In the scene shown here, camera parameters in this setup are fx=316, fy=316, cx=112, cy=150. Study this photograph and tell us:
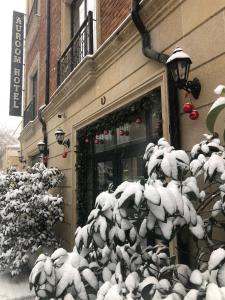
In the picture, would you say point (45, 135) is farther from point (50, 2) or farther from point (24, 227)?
point (50, 2)

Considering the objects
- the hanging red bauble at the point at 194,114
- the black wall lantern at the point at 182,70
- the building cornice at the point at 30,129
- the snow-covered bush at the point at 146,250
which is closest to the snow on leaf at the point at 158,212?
the snow-covered bush at the point at 146,250

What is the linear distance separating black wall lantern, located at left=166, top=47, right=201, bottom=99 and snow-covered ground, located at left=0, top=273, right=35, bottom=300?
432 centimetres

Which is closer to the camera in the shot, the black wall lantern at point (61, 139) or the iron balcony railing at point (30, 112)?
the black wall lantern at point (61, 139)

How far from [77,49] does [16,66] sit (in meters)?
7.06

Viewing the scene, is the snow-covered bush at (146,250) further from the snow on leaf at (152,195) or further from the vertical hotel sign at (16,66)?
the vertical hotel sign at (16,66)

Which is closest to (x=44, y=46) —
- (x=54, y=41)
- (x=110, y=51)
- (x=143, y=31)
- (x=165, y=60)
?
(x=54, y=41)

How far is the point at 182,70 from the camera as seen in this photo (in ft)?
10.0

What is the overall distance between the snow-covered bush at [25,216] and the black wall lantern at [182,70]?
4344 millimetres

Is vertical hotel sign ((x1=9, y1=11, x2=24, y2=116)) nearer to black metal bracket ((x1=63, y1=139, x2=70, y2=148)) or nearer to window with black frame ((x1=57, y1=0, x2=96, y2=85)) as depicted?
window with black frame ((x1=57, y1=0, x2=96, y2=85))

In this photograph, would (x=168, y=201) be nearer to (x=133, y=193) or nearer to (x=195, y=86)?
(x=133, y=193)

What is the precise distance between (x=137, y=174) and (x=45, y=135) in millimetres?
4929

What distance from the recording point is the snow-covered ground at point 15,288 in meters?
5.34

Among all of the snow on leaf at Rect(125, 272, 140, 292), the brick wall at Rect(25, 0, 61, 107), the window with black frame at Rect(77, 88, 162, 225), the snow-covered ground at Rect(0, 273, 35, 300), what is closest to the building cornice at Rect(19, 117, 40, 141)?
the brick wall at Rect(25, 0, 61, 107)

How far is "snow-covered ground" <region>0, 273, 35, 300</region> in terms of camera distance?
210 inches
